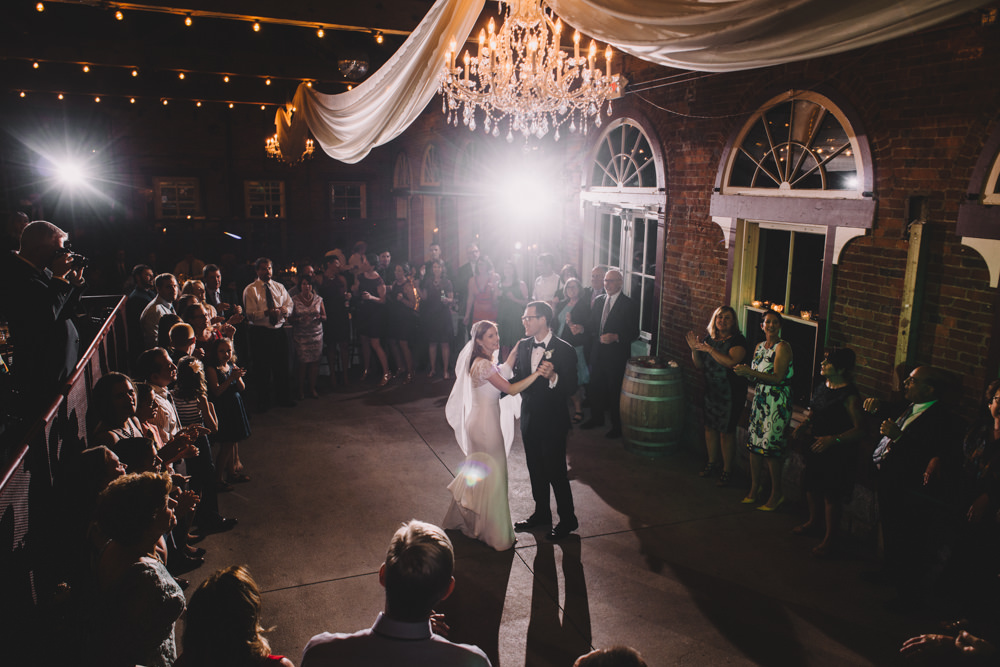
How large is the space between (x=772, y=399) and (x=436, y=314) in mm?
4869

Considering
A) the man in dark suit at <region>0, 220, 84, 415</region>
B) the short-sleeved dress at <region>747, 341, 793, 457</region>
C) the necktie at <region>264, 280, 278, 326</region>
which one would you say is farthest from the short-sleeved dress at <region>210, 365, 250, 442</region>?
the short-sleeved dress at <region>747, 341, 793, 457</region>

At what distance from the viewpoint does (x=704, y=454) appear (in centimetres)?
641

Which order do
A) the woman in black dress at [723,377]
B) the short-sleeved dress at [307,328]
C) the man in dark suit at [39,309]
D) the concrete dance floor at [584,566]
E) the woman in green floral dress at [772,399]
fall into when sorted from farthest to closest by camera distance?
1. the short-sleeved dress at [307,328]
2. the woman in black dress at [723,377]
3. the woman in green floral dress at [772,399]
4. the man in dark suit at [39,309]
5. the concrete dance floor at [584,566]

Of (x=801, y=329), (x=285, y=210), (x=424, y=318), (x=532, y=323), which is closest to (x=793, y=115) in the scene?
(x=801, y=329)

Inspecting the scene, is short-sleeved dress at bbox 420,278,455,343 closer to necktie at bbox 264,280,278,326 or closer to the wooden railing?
necktie at bbox 264,280,278,326

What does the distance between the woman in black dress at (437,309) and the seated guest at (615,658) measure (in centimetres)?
735

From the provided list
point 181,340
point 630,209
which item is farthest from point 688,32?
point 630,209

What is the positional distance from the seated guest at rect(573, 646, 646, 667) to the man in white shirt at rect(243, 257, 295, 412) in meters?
6.66

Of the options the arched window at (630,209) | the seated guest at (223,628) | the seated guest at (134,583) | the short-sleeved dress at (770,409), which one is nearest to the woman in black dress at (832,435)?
the short-sleeved dress at (770,409)

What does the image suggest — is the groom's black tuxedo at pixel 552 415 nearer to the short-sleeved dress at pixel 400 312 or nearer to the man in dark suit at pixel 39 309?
the man in dark suit at pixel 39 309

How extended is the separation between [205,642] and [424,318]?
7.17m

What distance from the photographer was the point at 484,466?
4680 millimetres

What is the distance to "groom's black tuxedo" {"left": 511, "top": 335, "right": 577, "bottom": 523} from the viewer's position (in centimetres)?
481

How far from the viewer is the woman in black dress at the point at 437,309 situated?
8.82 m
